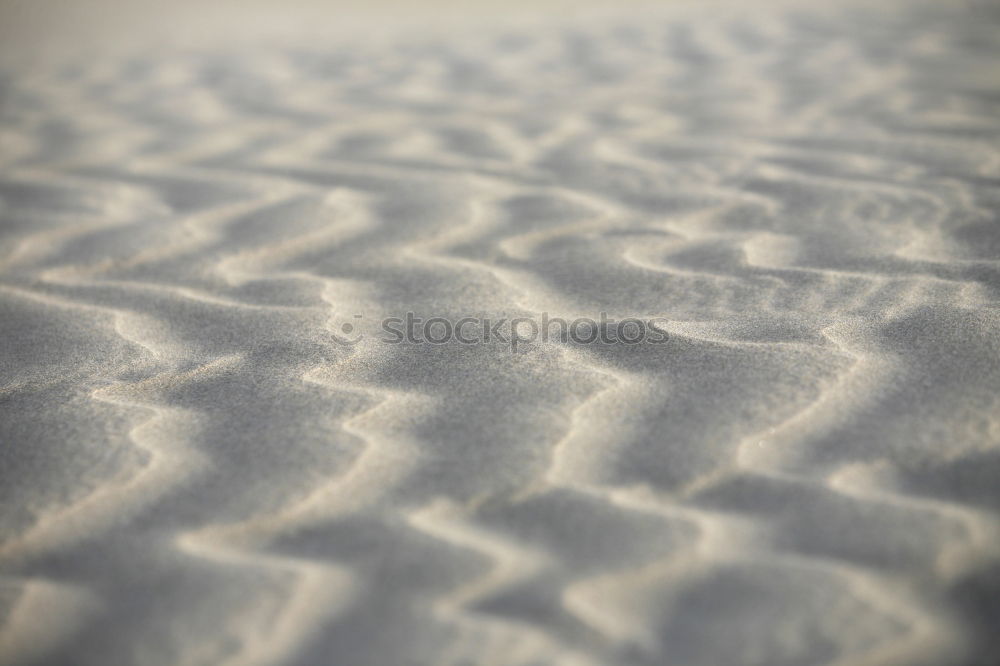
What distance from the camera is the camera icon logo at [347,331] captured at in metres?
A: 1.54

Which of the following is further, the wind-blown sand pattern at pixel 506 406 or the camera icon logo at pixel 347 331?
the camera icon logo at pixel 347 331

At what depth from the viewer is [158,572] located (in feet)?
3.31

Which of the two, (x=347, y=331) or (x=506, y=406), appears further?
(x=347, y=331)

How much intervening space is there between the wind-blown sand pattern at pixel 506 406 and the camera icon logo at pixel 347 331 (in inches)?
0.7

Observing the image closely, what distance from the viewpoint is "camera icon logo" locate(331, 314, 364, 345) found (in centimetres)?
154

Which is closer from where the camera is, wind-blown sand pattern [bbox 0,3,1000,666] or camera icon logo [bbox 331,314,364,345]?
wind-blown sand pattern [bbox 0,3,1000,666]

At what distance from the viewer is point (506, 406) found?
1.30m

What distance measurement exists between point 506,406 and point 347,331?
0.42m

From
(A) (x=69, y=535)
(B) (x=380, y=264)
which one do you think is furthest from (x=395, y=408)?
(B) (x=380, y=264)

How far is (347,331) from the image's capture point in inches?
62.3

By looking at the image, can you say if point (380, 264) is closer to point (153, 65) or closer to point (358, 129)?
point (358, 129)

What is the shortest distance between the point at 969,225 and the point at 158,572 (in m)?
1.88

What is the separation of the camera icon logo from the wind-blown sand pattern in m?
0.02

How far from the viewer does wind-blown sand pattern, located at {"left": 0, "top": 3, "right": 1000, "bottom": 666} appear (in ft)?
3.09
